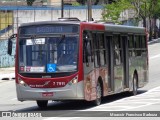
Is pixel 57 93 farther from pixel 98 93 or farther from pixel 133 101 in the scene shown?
pixel 133 101

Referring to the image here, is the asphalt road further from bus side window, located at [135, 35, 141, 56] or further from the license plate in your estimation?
bus side window, located at [135, 35, 141, 56]

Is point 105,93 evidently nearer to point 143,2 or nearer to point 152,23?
point 143,2

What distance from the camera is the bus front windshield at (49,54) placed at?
1914cm

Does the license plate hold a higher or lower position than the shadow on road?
higher

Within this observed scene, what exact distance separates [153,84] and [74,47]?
42.4ft

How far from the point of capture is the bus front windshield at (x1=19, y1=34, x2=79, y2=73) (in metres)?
19.1

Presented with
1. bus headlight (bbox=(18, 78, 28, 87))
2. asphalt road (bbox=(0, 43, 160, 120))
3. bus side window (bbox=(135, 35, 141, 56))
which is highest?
bus side window (bbox=(135, 35, 141, 56))

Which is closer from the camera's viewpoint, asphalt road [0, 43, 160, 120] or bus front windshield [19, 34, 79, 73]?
asphalt road [0, 43, 160, 120]

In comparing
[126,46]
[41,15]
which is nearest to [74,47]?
[126,46]

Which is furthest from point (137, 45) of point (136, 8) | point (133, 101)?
point (136, 8)

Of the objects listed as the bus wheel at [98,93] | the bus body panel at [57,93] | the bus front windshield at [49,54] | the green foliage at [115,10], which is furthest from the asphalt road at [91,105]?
the green foliage at [115,10]

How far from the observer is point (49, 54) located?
19.3m

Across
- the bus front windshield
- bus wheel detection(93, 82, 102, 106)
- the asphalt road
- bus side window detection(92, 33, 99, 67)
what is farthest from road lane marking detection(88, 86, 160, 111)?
the bus front windshield

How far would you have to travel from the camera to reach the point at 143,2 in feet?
234
